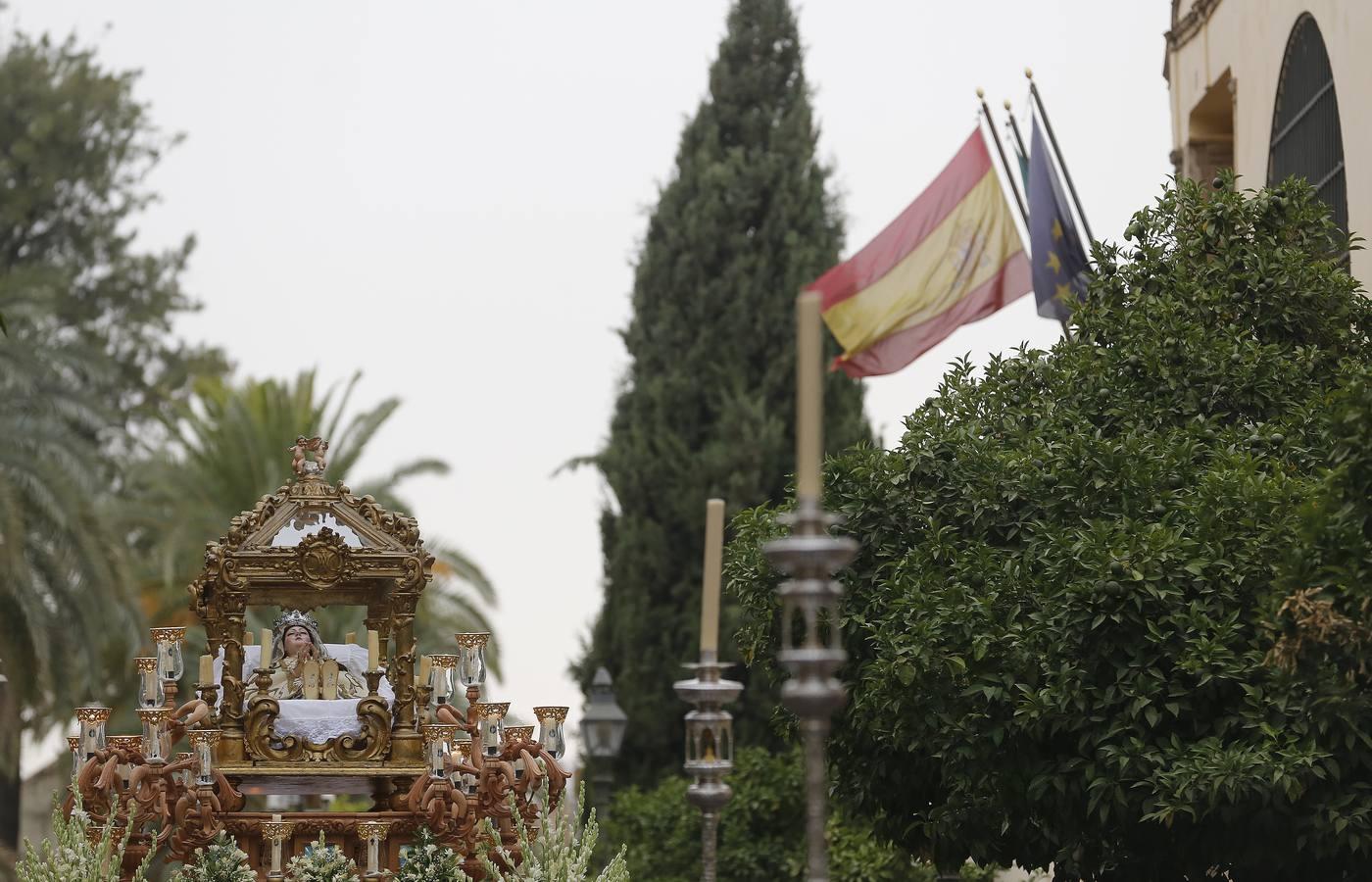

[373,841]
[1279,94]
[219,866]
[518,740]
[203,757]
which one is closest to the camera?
[219,866]

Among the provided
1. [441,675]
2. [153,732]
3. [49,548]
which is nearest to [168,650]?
[153,732]

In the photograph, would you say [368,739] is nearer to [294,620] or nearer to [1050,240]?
[294,620]

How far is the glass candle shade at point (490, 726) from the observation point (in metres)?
→ 13.7

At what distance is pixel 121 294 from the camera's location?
165ft

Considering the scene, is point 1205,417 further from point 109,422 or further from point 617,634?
point 109,422

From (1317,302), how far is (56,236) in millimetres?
39572

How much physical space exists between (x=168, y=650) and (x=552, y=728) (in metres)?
2.45

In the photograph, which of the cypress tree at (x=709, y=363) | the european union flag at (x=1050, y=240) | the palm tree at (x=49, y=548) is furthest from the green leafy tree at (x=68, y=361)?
the european union flag at (x=1050, y=240)

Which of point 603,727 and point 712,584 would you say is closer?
point 712,584

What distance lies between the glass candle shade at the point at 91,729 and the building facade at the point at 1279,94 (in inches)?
424

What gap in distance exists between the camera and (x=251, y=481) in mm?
32969

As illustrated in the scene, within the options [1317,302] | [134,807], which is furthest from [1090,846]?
[134,807]

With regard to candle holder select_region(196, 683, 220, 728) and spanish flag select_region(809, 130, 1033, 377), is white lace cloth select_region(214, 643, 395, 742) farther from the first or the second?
spanish flag select_region(809, 130, 1033, 377)

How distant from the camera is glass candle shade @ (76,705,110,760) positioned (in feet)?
43.2
